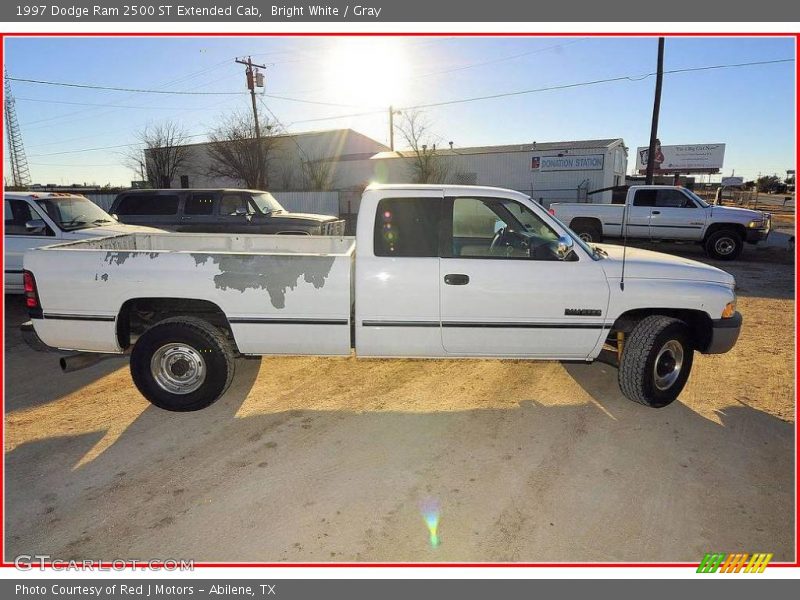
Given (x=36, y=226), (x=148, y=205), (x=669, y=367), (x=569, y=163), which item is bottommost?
(x=669, y=367)

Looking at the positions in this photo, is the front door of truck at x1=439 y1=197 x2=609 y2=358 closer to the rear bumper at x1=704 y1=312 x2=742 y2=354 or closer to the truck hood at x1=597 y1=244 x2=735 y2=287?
the truck hood at x1=597 y1=244 x2=735 y2=287

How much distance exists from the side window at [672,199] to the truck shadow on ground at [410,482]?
11.6 m

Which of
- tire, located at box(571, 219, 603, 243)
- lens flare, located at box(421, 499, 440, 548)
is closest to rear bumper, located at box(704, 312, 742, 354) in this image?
lens flare, located at box(421, 499, 440, 548)

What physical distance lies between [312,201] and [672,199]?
20.8 metres

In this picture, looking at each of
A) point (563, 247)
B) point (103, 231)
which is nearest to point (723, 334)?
point (563, 247)

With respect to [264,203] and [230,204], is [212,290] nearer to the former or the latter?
[230,204]

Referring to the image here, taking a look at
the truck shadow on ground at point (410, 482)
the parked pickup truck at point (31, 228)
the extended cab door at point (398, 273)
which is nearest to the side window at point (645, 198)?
the truck shadow on ground at point (410, 482)

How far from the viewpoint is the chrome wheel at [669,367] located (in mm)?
4469

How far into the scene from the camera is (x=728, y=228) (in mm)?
13734

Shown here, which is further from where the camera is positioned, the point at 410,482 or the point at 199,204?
the point at 199,204

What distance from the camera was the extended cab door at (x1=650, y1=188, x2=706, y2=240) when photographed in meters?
14.0

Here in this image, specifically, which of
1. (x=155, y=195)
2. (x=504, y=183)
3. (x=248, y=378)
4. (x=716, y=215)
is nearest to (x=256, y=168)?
(x=504, y=183)

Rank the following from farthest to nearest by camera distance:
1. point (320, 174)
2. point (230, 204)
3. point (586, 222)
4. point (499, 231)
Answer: point (320, 174) < point (586, 222) < point (230, 204) < point (499, 231)

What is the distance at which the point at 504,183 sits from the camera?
1246 inches
